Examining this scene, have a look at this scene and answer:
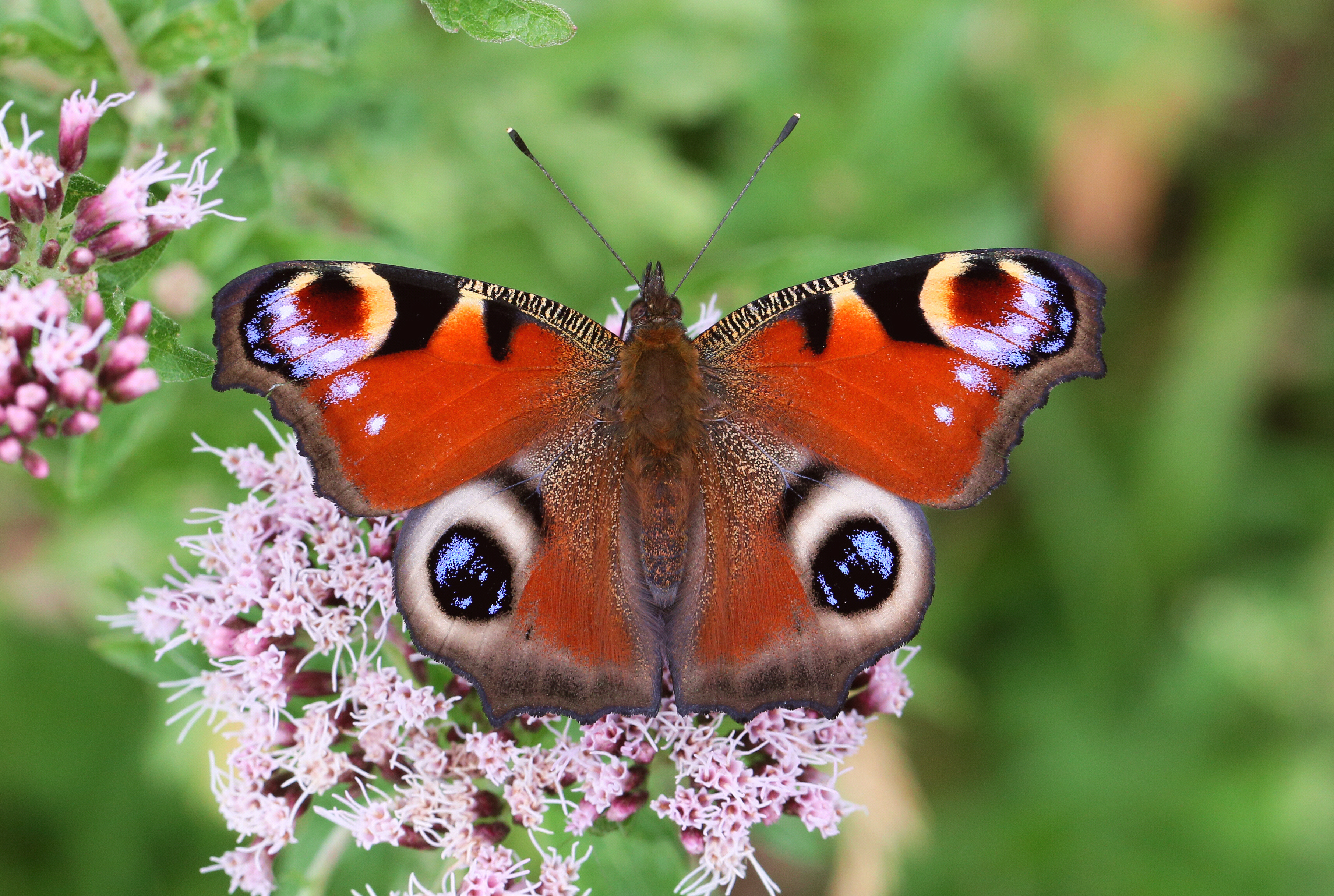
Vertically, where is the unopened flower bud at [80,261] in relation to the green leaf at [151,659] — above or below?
above

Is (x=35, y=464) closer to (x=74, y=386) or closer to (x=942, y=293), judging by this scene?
(x=74, y=386)

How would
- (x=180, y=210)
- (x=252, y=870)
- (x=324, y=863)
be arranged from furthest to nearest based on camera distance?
(x=324, y=863) → (x=252, y=870) → (x=180, y=210)

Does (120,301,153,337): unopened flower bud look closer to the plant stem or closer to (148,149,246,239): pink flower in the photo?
(148,149,246,239): pink flower

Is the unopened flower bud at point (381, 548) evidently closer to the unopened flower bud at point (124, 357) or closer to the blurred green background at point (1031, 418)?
the unopened flower bud at point (124, 357)

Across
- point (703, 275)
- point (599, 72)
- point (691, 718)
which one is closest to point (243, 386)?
point (691, 718)

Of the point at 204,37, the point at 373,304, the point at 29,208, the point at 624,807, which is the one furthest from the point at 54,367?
the point at 624,807

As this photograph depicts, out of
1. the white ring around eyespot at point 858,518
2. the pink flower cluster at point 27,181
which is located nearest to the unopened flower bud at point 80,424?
the pink flower cluster at point 27,181
